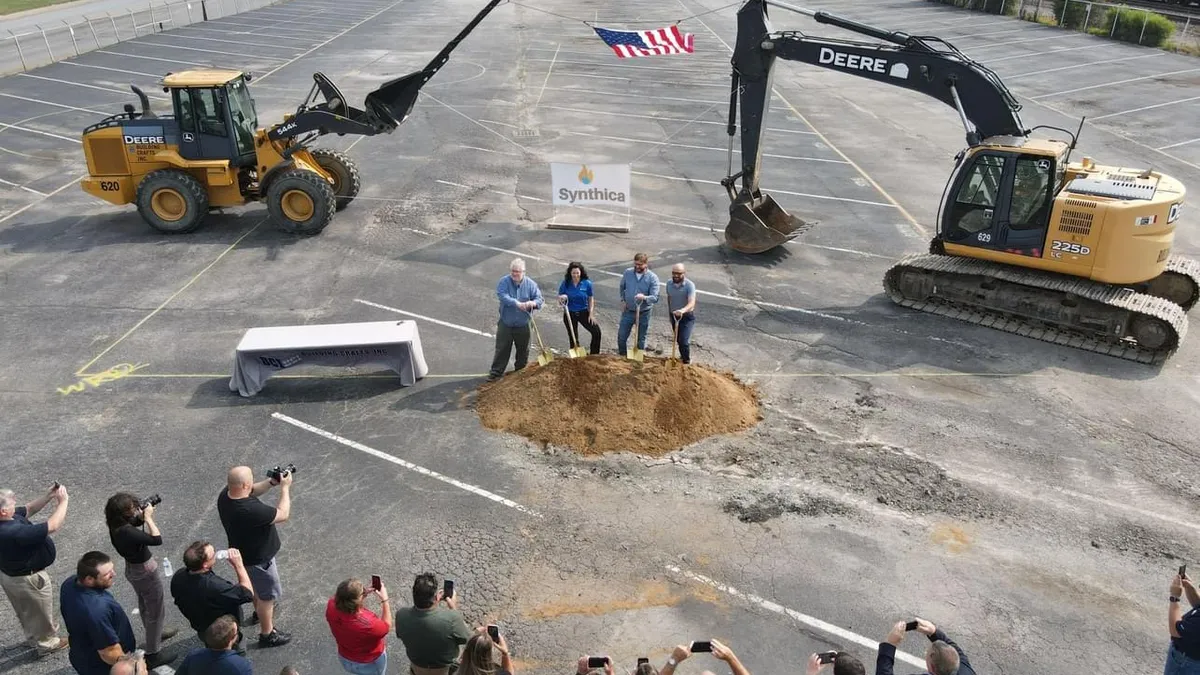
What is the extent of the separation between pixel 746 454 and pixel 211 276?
32.7 ft

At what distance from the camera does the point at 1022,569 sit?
8258 mm

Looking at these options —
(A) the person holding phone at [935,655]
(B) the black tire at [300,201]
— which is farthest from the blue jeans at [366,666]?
(B) the black tire at [300,201]

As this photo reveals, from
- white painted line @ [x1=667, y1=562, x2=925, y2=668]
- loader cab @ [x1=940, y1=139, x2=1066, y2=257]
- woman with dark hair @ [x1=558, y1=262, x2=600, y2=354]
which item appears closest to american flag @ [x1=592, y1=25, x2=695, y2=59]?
loader cab @ [x1=940, y1=139, x2=1066, y2=257]

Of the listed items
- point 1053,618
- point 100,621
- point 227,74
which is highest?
point 227,74

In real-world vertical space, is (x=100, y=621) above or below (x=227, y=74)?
below

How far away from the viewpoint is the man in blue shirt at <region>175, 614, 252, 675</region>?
205 inches

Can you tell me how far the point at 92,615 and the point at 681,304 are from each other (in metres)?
7.45

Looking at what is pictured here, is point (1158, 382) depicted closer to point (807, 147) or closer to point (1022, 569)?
point (1022, 569)

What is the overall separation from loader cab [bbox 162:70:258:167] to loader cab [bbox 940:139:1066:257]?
12.7m

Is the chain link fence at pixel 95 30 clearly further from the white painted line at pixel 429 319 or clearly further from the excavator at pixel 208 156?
the white painted line at pixel 429 319

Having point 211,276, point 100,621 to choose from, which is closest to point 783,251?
point 211,276

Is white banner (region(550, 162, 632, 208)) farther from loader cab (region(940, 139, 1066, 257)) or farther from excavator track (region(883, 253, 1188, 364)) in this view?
loader cab (region(940, 139, 1066, 257))

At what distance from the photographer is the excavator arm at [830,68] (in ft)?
43.8

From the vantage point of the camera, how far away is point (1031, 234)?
12.8 meters
